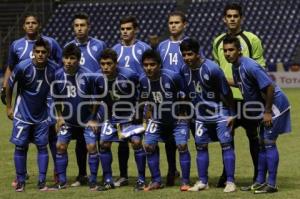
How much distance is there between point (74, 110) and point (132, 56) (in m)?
0.97

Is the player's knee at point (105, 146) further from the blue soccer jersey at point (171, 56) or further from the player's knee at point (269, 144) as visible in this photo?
the player's knee at point (269, 144)

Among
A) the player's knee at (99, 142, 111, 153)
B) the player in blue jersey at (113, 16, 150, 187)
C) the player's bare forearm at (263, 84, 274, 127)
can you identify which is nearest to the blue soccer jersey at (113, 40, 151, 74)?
the player in blue jersey at (113, 16, 150, 187)

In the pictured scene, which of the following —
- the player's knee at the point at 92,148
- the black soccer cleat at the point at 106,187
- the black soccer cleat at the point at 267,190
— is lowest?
the black soccer cleat at the point at 106,187

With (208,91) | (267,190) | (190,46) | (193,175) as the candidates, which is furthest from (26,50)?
(267,190)

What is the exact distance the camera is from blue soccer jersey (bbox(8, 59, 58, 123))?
27.1ft

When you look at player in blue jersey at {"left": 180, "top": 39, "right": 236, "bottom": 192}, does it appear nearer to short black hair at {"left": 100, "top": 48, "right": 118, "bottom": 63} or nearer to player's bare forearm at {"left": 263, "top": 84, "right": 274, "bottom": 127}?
player's bare forearm at {"left": 263, "top": 84, "right": 274, "bottom": 127}

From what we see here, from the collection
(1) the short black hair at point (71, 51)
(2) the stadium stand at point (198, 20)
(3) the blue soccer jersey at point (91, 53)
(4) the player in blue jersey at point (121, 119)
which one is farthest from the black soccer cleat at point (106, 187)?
(2) the stadium stand at point (198, 20)

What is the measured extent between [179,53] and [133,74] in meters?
0.62

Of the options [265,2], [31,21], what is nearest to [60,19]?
[265,2]

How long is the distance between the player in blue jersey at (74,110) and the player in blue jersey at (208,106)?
3.36 feet

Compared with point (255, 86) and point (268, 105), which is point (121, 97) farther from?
point (268, 105)

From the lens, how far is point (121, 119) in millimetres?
8328

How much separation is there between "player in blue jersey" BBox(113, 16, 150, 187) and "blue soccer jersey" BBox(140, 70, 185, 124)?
1.78ft

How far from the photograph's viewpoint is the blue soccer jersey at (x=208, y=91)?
789 cm
